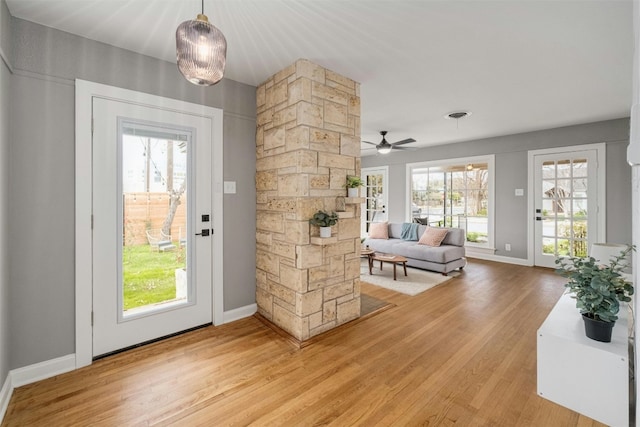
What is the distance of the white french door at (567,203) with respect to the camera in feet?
15.3

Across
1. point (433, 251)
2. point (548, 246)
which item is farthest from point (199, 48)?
point (548, 246)

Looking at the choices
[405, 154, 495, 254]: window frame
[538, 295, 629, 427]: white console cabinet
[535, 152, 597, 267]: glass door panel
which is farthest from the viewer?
[405, 154, 495, 254]: window frame

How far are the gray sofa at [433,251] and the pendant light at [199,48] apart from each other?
4.41m

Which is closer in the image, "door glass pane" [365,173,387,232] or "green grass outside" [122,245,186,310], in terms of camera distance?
"green grass outside" [122,245,186,310]

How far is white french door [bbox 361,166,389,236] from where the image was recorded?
7.63m

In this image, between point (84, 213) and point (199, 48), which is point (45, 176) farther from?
point (199, 48)

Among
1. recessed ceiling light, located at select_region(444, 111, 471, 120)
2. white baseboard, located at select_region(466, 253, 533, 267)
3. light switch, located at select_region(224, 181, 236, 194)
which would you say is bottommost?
white baseboard, located at select_region(466, 253, 533, 267)

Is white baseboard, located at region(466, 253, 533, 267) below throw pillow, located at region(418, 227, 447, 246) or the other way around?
below

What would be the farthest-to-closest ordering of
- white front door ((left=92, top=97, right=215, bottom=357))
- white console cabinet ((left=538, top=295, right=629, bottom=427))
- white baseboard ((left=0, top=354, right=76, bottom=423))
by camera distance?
white front door ((left=92, top=97, right=215, bottom=357)) < white baseboard ((left=0, top=354, right=76, bottom=423)) < white console cabinet ((left=538, top=295, right=629, bottom=427))

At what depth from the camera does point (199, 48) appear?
1.28m

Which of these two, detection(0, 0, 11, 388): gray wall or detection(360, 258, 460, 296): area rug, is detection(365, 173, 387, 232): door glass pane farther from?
detection(0, 0, 11, 388): gray wall

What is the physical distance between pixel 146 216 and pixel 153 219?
6 centimetres

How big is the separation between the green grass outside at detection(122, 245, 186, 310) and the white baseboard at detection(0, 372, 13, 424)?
28.7 inches

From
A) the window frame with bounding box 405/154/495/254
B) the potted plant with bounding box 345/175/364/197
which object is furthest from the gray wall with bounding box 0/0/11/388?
the window frame with bounding box 405/154/495/254
